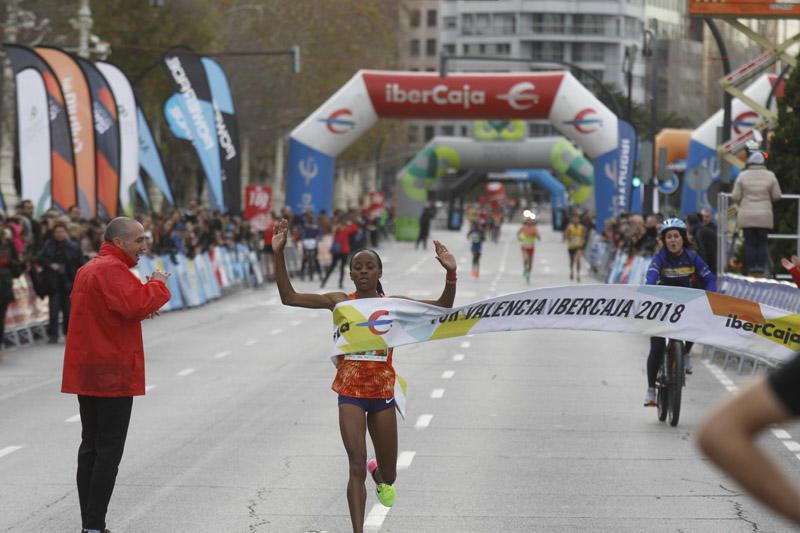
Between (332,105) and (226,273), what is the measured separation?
8808 mm

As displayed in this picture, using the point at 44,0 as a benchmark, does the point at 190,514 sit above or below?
below

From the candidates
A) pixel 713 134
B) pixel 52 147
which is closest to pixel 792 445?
pixel 52 147

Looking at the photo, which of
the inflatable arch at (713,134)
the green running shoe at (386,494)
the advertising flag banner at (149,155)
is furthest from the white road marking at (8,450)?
the inflatable arch at (713,134)

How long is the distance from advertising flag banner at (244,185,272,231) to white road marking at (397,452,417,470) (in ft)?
99.7

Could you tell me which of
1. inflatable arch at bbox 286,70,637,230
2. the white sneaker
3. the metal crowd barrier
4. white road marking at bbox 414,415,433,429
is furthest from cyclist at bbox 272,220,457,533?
inflatable arch at bbox 286,70,637,230

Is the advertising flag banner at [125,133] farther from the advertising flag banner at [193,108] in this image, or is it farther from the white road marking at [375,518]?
the white road marking at [375,518]

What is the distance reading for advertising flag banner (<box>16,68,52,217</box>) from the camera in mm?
25859

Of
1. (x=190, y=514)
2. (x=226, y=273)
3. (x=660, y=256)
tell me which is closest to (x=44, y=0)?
(x=226, y=273)

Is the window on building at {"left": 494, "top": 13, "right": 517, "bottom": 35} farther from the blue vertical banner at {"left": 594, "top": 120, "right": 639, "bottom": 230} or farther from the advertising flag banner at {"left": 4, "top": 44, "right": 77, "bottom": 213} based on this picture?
the advertising flag banner at {"left": 4, "top": 44, "right": 77, "bottom": 213}

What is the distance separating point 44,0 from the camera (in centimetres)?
4197

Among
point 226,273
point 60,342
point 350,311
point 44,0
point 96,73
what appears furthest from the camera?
point 44,0

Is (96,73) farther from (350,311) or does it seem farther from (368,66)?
(368,66)

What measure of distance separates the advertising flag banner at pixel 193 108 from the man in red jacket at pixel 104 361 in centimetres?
2602

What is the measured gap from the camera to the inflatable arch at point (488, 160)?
70.4 meters
